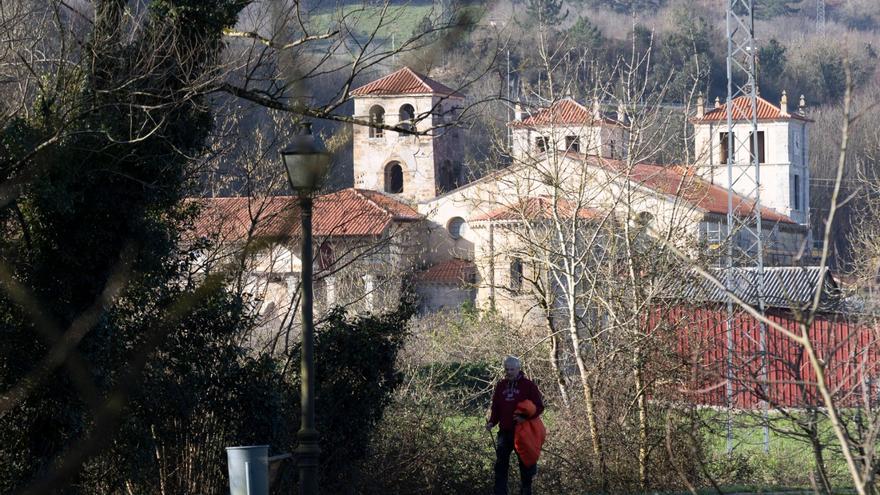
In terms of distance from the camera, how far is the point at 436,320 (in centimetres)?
2895

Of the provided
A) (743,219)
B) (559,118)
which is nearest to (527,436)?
(559,118)

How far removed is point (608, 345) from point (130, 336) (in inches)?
297

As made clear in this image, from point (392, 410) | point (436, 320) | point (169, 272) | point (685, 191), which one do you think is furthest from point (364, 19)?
point (436, 320)

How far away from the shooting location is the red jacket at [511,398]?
43.2ft

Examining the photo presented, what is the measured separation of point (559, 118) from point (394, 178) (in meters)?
56.6

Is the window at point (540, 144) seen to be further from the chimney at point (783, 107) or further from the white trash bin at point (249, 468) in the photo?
the chimney at point (783, 107)

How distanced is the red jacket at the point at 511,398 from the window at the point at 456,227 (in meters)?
57.9

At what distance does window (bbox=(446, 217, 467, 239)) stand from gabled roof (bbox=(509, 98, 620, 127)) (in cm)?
4716

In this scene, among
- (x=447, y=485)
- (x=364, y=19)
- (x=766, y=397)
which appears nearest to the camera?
(x=766, y=397)

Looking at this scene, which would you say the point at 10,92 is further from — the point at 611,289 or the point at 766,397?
the point at 766,397

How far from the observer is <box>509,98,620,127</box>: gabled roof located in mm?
20422

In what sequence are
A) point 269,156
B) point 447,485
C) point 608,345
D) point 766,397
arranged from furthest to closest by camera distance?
point 269,156, point 608,345, point 447,485, point 766,397

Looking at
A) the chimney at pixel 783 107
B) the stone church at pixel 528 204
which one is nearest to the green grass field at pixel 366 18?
the stone church at pixel 528 204

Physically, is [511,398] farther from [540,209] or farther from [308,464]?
[540,209]
